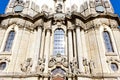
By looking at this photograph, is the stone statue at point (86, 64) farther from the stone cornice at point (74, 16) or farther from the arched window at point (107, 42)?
the stone cornice at point (74, 16)

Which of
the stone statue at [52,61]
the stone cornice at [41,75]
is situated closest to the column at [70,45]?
the stone statue at [52,61]

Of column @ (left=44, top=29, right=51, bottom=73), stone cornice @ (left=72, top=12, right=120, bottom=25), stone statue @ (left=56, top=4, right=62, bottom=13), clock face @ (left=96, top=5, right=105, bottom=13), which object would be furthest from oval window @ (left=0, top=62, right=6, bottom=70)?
clock face @ (left=96, top=5, right=105, bottom=13)

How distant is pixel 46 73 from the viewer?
18.1 m

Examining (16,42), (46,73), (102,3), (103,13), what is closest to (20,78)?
(46,73)

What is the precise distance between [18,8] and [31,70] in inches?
410

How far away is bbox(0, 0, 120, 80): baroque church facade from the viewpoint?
59.7 feet

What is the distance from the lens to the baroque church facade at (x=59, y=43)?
1819cm

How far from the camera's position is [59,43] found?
21.8 metres

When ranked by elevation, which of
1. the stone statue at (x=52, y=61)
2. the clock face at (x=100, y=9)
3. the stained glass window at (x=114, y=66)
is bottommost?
the stained glass window at (x=114, y=66)

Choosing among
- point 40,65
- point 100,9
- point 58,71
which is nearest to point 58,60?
point 58,71

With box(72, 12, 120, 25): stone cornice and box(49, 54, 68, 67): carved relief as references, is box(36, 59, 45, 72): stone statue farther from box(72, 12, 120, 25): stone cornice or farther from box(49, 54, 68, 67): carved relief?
box(72, 12, 120, 25): stone cornice

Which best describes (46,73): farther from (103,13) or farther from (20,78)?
(103,13)

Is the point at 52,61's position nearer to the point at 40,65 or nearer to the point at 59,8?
the point at 40,65

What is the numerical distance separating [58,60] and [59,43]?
9.16ft
